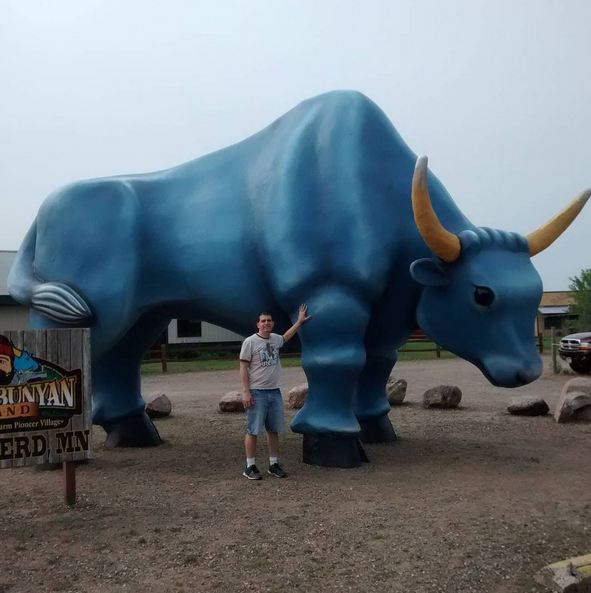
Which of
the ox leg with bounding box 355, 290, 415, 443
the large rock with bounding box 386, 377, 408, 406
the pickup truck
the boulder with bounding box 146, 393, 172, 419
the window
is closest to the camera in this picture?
the ox leg with bounding box 355, 290, 415, 443

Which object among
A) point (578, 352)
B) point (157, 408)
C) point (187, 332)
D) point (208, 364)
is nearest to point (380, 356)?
point (157, 408)

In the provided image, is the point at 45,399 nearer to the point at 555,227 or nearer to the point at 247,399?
the point at 247,399

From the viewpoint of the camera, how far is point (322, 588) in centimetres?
282

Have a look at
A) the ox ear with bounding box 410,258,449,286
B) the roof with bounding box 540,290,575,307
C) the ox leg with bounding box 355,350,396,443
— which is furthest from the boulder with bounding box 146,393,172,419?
the roof with bounding box 540,290,575,307

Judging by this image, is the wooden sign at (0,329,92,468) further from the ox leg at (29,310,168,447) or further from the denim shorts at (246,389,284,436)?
the ox leg at (29,310,168,447)

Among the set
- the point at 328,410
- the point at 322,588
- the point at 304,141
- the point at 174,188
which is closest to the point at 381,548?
the point at 322,588

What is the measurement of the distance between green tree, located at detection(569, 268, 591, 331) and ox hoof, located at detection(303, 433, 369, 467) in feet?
76.3

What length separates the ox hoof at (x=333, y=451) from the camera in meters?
5.02

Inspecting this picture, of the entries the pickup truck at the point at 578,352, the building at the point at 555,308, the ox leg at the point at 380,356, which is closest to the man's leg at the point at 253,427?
the ox leg at the point at 380,356

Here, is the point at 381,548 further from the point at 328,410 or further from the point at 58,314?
the point at 58,314

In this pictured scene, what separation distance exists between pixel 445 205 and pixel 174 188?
237 cm

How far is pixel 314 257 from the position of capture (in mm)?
5004

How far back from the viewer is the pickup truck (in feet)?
48.7

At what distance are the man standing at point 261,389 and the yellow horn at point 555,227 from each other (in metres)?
2.20
